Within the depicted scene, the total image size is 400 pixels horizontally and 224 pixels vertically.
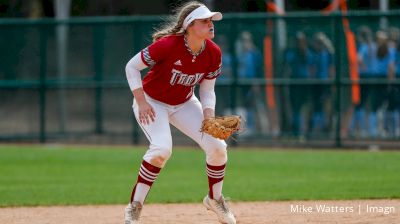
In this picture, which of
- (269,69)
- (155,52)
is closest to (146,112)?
(155,52)

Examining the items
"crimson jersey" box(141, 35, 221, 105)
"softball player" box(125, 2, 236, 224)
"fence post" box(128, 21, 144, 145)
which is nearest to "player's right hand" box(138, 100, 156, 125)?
"softball player" box(125, 2, 236, 224)

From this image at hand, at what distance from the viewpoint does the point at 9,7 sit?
25422mm

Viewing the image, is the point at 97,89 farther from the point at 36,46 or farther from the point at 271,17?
the point at 271,17

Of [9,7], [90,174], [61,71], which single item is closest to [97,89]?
[61,71]

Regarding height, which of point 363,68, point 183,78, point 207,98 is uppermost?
point 183,78

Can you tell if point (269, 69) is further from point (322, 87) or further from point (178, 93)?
point (178, 93)

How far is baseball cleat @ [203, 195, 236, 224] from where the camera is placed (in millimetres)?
8461

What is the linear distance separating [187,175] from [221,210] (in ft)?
17.3

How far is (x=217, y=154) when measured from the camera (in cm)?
837

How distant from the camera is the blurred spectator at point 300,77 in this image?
18031 mm

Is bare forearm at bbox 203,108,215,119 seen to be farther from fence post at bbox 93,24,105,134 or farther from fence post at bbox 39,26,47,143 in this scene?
fence post at bbox 39,26,47,143

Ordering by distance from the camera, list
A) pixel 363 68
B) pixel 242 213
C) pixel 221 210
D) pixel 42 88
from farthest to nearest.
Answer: pixel 42 88
pixel 363 68
pixel 242 213
pixel 221 210

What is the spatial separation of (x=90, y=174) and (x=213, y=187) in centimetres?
577

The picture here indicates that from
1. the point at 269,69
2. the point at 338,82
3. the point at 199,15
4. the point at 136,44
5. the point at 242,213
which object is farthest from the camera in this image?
the point at 136,44
